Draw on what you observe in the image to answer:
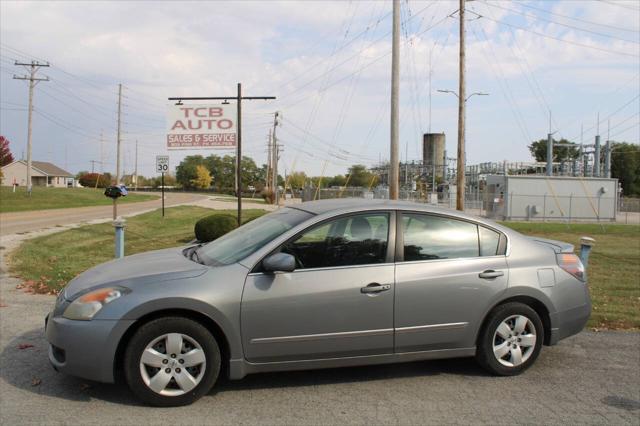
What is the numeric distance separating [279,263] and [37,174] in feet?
368

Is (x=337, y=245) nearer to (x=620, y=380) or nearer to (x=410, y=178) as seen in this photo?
(x=620, y=380)

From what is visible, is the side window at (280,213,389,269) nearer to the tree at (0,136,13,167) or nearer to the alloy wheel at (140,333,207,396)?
the alloy wheel at (140,333,207,396)

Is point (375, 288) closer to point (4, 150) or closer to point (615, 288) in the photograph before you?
point (615, 288)

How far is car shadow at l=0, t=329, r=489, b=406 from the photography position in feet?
13.9

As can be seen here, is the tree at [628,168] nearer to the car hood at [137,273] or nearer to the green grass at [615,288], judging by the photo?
the green grass at [615,288]

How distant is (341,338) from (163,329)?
1329mm

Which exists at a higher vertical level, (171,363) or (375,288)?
(375,288)

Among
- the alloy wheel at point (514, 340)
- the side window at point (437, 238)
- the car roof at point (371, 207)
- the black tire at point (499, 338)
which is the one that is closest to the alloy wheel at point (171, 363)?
the car roof at point (371, 207)

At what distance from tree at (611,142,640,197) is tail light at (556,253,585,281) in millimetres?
103683

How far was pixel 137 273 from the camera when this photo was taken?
427cm

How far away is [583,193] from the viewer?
1635 inches

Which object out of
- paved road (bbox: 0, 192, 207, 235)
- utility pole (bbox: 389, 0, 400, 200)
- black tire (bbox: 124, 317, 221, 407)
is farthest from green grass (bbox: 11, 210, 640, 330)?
utility pole (bbox: 389, 0, 400, 200)

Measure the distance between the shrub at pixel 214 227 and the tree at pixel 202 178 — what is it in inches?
4696

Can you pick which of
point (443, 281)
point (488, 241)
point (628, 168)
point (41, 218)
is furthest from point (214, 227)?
point (628, 168)
